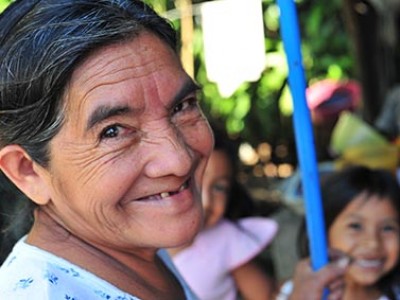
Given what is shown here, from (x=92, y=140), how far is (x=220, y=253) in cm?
148

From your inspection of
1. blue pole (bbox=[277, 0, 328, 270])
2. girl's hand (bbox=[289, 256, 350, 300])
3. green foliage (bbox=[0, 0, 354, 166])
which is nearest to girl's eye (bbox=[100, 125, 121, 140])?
blue pole (bbox=[277, 0, 328, 270])

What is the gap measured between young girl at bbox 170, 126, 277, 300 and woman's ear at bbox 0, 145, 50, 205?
1.32m

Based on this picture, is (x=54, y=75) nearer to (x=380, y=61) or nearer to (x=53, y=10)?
(x=53, y=10)

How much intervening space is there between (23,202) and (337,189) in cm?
126

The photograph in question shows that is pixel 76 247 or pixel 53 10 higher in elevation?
pixel 53 10

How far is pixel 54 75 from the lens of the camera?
0.96 meters

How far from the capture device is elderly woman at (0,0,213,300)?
968 mm

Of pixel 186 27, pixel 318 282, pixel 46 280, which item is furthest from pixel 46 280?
pixel 186 27

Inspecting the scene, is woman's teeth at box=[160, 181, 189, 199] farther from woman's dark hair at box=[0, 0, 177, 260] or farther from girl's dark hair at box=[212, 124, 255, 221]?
girl's dark hair at box=[212, 124, 255, 221]

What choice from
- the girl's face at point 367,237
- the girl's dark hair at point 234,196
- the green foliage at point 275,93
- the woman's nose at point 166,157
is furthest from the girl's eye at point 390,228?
the green foliage at point 275,93

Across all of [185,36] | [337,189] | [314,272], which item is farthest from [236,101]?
[314,272]

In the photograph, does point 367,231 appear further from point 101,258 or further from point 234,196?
point 101,258

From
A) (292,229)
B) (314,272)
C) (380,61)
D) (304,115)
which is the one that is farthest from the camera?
(380,61)

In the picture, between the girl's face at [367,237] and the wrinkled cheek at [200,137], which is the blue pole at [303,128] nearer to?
the wrinkled cheek at [200,137]
